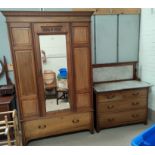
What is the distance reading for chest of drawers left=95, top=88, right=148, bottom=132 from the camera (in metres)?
2.60

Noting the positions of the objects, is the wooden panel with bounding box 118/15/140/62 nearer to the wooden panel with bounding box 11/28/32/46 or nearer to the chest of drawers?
the chest of drawers

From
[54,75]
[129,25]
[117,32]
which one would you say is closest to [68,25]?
[54,75]

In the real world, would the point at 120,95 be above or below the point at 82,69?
below

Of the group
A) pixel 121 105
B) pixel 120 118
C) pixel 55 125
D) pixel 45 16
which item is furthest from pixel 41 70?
pixel 120 118

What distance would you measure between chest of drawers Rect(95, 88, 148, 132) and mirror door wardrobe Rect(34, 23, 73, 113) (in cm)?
54

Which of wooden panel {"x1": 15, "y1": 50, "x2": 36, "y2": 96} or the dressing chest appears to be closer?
wooden panel {"x1": 15, "y1": 50, "x2": 36, "y2": 96}

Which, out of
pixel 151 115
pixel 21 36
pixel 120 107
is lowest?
pixel 151 115

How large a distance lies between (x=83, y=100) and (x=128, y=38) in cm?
150

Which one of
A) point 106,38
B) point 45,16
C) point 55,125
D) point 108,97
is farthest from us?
point 106,38

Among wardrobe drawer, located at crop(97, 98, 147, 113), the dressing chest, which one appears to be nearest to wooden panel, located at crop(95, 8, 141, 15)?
the dressing chest

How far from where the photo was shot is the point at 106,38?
9.52ft

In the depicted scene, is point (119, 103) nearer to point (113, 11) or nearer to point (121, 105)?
point (121, 105)

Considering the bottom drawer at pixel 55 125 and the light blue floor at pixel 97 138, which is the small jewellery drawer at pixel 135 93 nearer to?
the light blue floor at pixel 97 138
